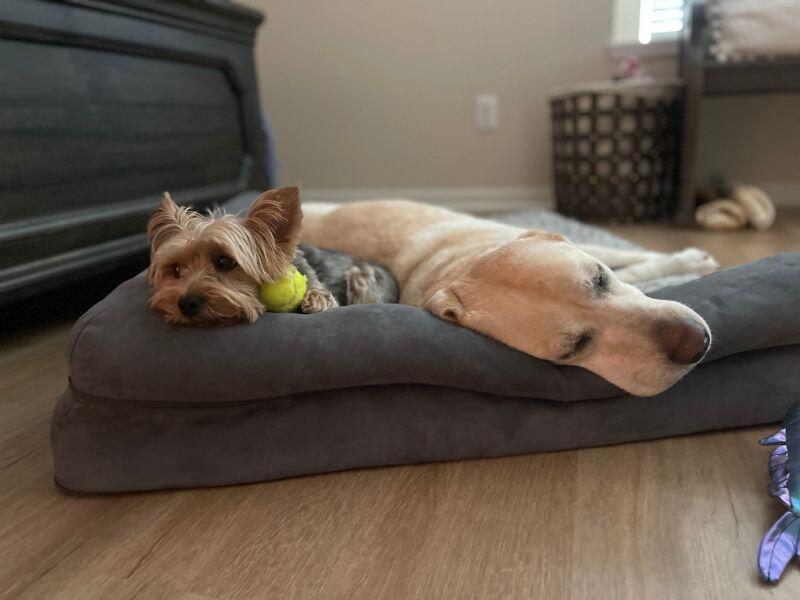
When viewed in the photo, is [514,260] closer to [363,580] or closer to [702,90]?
[363,580]

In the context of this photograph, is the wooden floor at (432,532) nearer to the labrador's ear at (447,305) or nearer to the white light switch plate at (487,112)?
the labrador's ear at (447,305)

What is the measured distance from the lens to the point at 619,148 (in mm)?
4176

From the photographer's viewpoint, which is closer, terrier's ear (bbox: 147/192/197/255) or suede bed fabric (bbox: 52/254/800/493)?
suede bed fabric (bbox: 52/254/800/493)

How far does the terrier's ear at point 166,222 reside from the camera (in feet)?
5.11

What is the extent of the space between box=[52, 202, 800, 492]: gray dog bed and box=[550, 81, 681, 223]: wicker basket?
2.87 metres

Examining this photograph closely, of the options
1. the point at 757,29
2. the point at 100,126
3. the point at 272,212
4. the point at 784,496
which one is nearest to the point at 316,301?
the point at 272,212

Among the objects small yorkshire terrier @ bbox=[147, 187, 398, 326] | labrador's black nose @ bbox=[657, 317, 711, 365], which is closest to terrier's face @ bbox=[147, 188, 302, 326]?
small yorkshire terrier @ bbox=[147, 187, 398, 326]

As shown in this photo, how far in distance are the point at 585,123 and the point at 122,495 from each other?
144 inches

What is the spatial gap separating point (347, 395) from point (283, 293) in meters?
0.33

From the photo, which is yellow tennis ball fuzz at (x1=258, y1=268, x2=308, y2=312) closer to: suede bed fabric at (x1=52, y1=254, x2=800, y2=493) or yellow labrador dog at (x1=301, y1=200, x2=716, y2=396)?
suede bed fabric at (x1=52, y1=254, x2=800, y2=493)

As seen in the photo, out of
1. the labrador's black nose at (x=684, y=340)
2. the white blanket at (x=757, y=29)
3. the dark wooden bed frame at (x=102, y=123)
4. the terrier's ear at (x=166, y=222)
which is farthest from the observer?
the white blanket at (x=757, y=29)

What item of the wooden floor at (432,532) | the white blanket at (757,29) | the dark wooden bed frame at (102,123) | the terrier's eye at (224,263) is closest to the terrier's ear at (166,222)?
the terrier's eye at (224,263)

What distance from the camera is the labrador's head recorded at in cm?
135

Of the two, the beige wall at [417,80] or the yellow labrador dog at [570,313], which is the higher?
the beige wall at [417,80]
